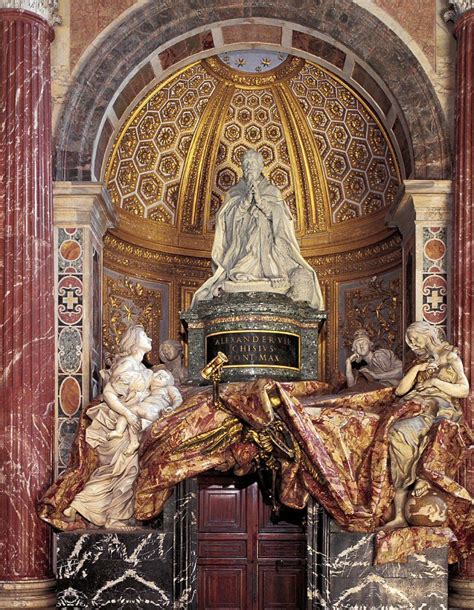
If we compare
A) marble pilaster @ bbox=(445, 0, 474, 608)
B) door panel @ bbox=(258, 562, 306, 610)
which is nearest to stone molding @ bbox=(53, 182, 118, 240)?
marble pilaster @ bbox=(445, 0, 474, 608)

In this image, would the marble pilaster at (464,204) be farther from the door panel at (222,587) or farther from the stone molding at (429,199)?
the door panel at (222,587)

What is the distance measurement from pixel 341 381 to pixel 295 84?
18.0ft

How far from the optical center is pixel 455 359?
18.3 metres

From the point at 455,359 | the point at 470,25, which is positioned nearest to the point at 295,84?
the point at 470,25

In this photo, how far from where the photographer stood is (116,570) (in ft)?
59.5

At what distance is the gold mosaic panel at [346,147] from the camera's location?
Answer: 75.6 ft

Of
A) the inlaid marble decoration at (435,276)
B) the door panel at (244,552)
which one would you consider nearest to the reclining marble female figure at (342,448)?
the inlaid marble decoration at (435,276)

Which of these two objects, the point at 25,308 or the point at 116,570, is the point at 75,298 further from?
the point at 116,570

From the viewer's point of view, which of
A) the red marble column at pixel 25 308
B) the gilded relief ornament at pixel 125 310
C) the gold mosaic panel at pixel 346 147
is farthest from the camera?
the gold mosaic panel at pixel 346 147

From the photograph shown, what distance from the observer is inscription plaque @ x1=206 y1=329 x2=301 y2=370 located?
1988 centimetres

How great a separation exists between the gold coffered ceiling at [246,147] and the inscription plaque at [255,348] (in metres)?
3.57

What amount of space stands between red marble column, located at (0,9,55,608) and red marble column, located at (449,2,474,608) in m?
5.35

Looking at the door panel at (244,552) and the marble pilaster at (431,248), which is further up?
the marble pilaster at (431,248)

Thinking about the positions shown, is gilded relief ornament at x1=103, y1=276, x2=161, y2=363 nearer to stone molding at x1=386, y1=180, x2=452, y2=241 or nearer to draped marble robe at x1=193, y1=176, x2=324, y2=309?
draped marble robe at x1=193, y1=176, x2=324, y2=309
